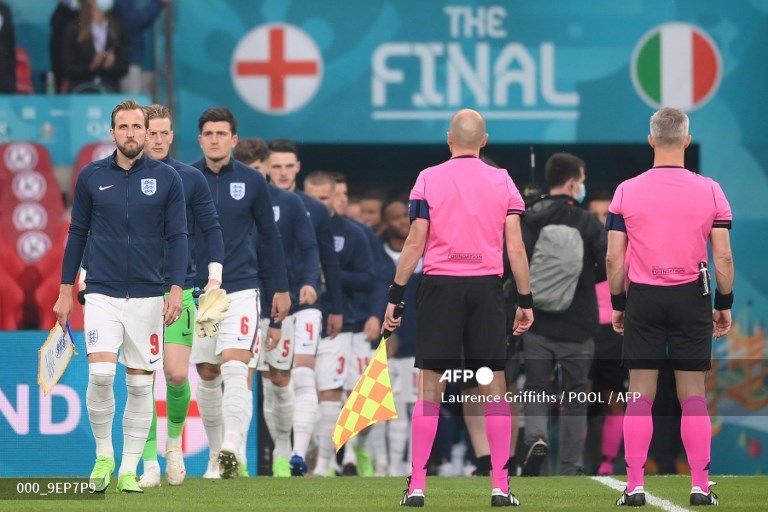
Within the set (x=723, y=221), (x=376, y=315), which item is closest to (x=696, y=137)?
(x=376, y=315)

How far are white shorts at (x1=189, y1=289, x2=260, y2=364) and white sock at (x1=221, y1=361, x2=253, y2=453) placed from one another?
13 cm

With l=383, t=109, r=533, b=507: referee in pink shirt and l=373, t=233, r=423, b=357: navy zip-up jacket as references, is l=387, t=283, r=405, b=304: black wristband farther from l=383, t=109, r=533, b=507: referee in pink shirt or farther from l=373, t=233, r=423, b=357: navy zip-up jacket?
l=373, t=233, r=423, b=357: navy zip-up jacket

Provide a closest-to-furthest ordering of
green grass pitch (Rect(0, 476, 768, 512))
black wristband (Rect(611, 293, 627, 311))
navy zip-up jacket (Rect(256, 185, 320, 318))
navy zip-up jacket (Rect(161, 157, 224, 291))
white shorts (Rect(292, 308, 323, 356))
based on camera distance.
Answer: green grass pitch (Rect(0, 476, 768, 512)), black wristband (Rect(611, 293, 627, 311)), navy zip-up jacket (Rect(161, 157, 224, 291)), navy zip-up jacket (Rect(256, 185, 320, 318)), white shorts (Rect(292, 308, 323, 356))

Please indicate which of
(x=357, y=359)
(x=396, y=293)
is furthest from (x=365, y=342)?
(x=396, y=293)

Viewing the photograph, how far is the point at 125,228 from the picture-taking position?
9.32 metres

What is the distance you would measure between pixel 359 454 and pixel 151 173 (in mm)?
5190

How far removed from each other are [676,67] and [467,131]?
830cm

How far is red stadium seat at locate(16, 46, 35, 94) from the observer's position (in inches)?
627

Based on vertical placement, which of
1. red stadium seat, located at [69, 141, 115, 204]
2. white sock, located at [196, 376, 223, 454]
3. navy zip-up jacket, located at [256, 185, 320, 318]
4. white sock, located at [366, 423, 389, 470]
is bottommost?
white sock, located at [366, 423, 389, 470]

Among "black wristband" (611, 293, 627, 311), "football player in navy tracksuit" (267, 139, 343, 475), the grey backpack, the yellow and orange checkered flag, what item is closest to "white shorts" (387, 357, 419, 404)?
"football player in navy tracksuit" (267, 139, 343, 475)

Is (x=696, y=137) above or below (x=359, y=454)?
above

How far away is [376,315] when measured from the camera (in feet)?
46.1

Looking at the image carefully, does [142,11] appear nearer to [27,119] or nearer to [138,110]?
[27,119]

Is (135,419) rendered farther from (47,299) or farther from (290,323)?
(47,299)
